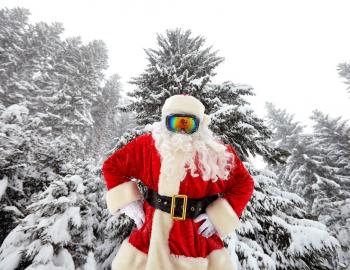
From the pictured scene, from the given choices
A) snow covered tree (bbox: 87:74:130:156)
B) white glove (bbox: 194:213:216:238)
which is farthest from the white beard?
snow covered tree (bbox: 87:74:130:156)

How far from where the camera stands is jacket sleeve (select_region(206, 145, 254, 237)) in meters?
2.53

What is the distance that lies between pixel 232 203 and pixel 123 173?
124 centimetres

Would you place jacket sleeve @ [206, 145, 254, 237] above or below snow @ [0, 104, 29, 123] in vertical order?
below

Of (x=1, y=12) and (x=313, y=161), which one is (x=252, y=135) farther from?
(x=1, y=12)

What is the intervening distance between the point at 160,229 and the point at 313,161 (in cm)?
1917

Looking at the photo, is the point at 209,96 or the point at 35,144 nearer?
the point at 209,96

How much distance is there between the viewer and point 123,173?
287 centimetres

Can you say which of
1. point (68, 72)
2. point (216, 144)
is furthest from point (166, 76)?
point (68, 72)

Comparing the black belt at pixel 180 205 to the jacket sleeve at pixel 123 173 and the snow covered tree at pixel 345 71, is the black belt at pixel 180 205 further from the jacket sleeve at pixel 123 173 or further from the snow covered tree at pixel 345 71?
the snow covered tree at pixel 345 71

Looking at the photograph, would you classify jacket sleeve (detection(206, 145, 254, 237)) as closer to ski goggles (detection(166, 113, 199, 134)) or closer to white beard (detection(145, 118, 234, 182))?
white beard (detection(145, 118, 234, 182))

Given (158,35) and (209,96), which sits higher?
(158,35)

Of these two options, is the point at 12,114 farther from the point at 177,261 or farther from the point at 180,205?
the point at 177,261

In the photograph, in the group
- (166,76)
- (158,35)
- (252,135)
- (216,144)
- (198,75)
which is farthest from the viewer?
(158,35)

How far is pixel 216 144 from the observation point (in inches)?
112
